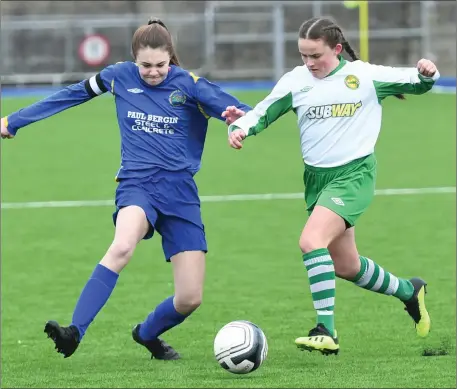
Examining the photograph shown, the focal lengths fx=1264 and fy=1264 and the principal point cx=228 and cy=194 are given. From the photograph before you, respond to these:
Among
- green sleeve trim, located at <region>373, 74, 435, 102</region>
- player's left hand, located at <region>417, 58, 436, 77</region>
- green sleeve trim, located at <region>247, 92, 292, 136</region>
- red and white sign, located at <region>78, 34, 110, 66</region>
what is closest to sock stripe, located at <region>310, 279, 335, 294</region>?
green sleeve trim, located at <region>247, 92, 292, 136</region>

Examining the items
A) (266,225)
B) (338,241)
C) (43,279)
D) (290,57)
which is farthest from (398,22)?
(338,241)

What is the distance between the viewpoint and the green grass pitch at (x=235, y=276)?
287 inches

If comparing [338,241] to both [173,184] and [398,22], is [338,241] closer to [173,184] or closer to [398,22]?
[173,184]

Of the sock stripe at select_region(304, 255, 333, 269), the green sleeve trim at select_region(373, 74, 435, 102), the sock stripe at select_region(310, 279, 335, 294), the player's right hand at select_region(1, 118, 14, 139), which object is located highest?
the green sleeve trim at select_region(373, 74, 435, 102)

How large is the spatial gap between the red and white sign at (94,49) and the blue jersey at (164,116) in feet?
85.1

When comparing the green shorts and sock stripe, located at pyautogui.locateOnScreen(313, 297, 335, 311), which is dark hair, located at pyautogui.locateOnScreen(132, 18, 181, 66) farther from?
sock stripe, located at pyautogui.locateOnScreen(313, 297, 335, 311)

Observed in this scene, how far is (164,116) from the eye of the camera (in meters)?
7.50

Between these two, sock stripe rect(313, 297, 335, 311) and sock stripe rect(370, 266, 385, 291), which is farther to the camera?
sock stripe rect(370, 266, 385, 291)

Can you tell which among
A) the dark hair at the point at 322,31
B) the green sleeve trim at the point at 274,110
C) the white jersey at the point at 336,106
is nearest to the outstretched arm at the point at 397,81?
the white jersey at the point at 336,106

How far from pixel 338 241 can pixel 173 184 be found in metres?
1.07

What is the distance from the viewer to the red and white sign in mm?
33312

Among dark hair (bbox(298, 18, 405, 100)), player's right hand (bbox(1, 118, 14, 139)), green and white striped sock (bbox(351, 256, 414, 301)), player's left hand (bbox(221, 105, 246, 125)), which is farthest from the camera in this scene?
green and white striped sock (bbox(351, 256, 414, 301))

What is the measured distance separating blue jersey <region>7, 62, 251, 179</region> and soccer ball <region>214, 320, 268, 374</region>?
44.0 inches

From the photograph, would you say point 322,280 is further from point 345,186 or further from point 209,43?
point 209,43
